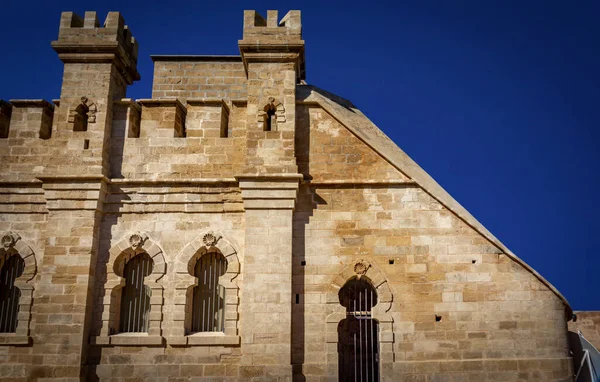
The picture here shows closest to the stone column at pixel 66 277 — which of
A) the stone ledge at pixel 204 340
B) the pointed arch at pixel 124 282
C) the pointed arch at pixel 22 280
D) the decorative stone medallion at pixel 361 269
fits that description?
the pointed arch at pixel 22 280

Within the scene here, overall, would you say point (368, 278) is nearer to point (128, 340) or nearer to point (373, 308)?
point (373, 308)

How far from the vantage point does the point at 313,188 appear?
41.5ft

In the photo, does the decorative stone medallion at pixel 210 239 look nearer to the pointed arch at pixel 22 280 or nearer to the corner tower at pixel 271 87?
the corner tower at pixel 271 87

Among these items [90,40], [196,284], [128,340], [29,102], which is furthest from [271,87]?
[128,340]

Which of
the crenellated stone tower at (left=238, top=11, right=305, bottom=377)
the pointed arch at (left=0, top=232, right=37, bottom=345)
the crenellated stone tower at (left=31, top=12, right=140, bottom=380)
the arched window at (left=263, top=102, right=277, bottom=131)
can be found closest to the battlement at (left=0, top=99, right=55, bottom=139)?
the crenellated stone tower at (left=31, top=12, right=140, bottom=380)

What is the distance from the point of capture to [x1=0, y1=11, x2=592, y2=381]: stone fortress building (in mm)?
11664

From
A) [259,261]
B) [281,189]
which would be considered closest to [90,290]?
[259,261]

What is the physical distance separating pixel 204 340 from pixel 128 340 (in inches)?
58.2

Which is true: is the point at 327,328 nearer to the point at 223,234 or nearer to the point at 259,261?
the point at 259,261

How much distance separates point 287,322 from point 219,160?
3656 millimetres

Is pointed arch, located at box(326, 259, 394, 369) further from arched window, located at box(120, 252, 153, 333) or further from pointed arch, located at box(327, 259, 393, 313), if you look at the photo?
arched window, located at box(120, 252, 153, 333)

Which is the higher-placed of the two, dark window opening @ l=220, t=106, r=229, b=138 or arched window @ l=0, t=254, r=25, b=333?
dark window opening @ l=220, t=106, r=229, b=138

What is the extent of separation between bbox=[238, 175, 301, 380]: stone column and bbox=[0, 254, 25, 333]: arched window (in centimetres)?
484

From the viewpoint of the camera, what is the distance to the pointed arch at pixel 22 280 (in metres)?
12.0
